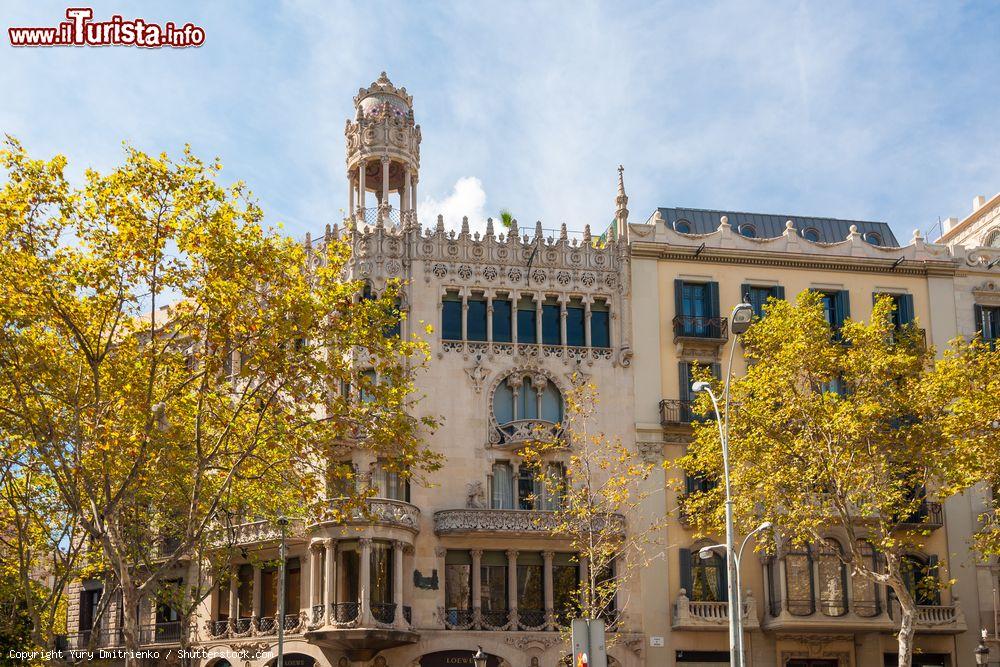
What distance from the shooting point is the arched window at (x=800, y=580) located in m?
45.9

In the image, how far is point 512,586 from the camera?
4475cm

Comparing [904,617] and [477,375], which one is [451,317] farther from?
[904,617]

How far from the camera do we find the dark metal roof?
54094 millimetres

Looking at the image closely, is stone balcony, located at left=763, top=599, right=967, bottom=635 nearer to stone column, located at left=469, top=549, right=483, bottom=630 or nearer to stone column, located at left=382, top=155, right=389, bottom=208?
stone column, located at left=469, top=549, right=483, bottom=630

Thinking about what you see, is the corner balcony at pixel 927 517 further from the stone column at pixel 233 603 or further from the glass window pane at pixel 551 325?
the stone column at pixel 233 603

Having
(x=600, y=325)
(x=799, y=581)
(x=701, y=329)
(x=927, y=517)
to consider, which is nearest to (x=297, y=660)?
(x=600, y=325)

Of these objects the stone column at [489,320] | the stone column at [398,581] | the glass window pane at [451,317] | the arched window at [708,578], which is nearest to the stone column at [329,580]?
the stone column at [398,581]

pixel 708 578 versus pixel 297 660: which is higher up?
pixel 708 578

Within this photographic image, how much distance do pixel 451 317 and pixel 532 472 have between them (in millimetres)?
6902

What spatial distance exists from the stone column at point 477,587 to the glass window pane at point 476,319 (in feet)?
27.9

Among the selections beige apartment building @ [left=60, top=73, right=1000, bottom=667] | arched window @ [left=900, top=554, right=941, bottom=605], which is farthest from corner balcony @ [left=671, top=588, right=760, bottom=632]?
arched window @ [left=900, top=554, right=941, bottom=605]

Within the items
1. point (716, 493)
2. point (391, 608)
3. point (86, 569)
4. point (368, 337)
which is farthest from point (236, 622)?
point (368, 337)

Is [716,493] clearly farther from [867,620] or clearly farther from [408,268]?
[408,268]

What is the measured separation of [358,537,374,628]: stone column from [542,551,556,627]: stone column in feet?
22.3
